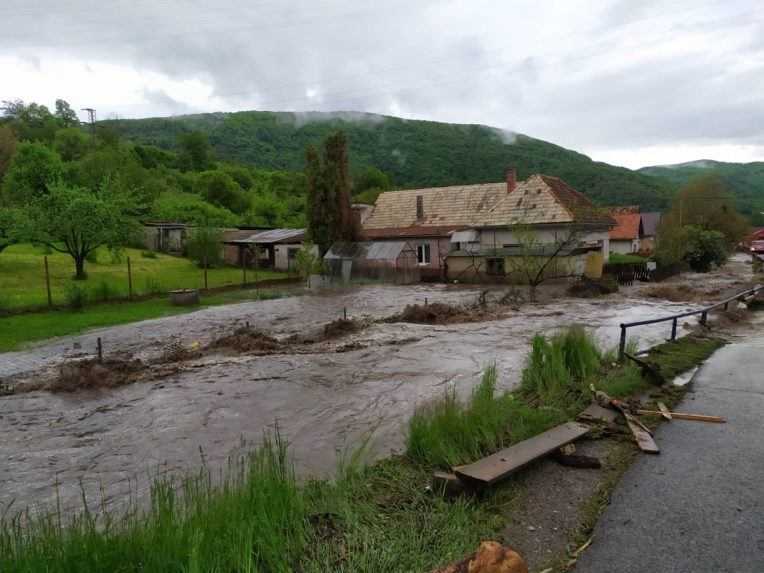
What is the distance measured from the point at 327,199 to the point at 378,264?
25.9 ft

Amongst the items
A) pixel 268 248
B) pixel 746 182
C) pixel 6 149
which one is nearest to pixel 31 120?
pixel 6 149

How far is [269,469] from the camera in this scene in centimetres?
434

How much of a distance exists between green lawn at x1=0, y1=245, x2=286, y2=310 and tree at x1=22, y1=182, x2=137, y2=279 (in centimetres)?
196

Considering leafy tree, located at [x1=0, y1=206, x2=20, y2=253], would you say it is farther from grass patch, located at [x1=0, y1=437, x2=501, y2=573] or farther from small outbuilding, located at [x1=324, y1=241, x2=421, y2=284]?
grass patch, located at [x1=0, y1=437, x2=501, y2=573]

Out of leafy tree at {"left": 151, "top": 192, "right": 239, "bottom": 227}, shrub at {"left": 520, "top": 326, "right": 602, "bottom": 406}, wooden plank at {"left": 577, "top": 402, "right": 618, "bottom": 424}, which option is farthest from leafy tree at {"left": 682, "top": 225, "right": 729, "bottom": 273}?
leafy tree at {"left": 151, "top": 192, "right": 239, "bottom": 227}

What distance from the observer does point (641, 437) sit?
252 inches

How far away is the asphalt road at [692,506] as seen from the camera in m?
4.01

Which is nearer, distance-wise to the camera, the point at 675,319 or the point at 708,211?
the point at 675,319

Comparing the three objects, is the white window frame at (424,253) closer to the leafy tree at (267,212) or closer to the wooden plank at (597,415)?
the wooden plank at (597,415)

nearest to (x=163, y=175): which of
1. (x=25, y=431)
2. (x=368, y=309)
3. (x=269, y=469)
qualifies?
(x=368, y=309)

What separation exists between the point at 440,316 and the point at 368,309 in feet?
13.1

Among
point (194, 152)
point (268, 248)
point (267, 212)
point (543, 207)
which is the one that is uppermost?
point (194, 152)

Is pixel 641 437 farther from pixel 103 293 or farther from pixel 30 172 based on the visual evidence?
pixel 30 172

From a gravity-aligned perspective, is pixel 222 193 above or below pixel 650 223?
above
